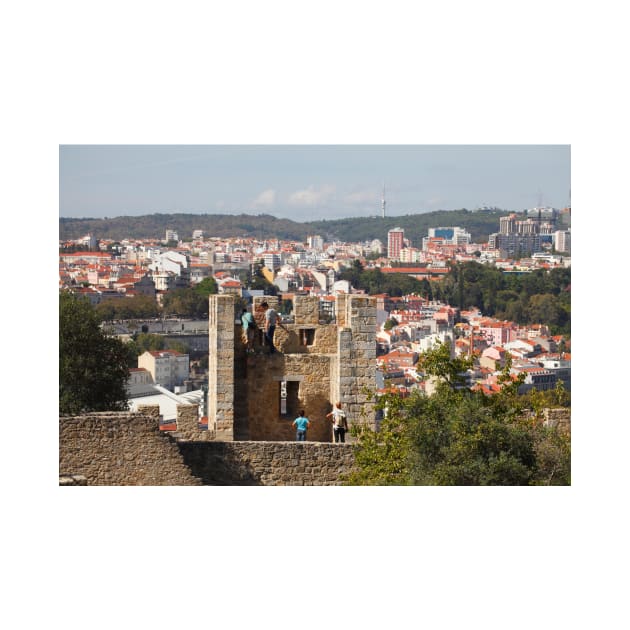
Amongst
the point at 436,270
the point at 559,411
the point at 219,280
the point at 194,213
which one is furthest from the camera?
the point at 436,270

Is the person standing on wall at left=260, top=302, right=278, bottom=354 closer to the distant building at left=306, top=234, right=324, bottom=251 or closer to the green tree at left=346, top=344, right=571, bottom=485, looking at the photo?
the green tree at left=346, top=344, right=571, bottom=485

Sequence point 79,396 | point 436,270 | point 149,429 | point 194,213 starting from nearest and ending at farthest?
point 149,429, point 79,396, point 194,213, point 436,270

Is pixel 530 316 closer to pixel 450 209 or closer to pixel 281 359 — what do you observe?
pixel 450 209

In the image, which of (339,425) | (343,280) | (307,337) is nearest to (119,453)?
(339,425)

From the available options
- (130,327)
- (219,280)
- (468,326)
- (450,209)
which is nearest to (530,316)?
(468,326)

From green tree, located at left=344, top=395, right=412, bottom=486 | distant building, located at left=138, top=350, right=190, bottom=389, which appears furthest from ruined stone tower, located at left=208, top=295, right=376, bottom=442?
distant building, located at left=138, top=350, right=190, bottom=389

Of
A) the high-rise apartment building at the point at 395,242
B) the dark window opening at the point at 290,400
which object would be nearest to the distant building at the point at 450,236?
the high-rise apartment building at the point at 395,242

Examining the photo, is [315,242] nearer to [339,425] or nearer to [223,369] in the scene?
[223,369]
